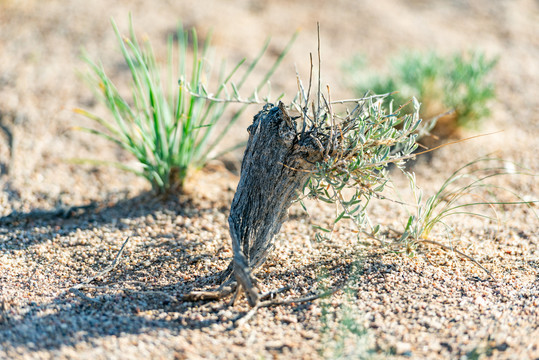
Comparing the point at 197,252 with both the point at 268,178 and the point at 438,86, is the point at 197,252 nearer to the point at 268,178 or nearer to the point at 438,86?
the point at 268,178

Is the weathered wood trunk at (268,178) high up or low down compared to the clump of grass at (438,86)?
down

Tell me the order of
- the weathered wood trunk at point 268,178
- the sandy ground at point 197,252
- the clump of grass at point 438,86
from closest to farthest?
the sandy ground at point 197,252
the weathered wood trunk at point 268,178
the clump of grass at point 438,86

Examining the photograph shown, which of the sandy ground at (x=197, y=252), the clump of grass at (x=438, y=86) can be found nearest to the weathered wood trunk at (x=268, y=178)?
the sandy ground at (x=197, y=252)

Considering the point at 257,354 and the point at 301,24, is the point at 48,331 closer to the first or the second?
the point at 257,354

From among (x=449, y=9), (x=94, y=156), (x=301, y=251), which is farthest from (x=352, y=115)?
(x=449, y=9)

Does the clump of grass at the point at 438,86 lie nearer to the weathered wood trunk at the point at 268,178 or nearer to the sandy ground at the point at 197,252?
the sandy ground at the point at 197,252

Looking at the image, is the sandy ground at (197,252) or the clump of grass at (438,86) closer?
the sandy ground at (197,252)
